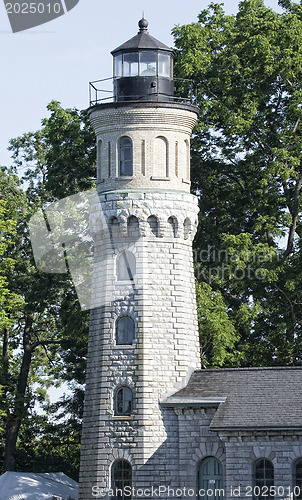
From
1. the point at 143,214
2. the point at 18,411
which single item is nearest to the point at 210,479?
the point at 143,214

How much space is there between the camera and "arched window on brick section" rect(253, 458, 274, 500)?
4291 centimetres

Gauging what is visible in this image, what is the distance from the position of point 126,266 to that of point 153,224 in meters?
1.71

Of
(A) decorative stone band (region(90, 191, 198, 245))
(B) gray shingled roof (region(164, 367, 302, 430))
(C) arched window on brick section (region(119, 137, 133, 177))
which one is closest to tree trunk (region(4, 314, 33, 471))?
(A) decorative stone band (region(90, 191, 198, 245))

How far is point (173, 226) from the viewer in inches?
1861

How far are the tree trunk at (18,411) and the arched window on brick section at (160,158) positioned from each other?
1583cm

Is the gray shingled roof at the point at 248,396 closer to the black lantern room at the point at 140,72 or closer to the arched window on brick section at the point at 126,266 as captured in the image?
the arched window on brick section at the point at 126,266

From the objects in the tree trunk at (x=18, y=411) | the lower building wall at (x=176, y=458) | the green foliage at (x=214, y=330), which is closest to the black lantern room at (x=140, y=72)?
the green foliage at (x=214, y=330)

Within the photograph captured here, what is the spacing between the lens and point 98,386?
46.2 m

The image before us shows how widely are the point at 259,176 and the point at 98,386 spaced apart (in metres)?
15.0

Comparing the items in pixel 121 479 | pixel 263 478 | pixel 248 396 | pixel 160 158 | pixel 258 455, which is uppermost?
pixel 160 158

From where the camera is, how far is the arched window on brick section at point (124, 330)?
46.3 metres

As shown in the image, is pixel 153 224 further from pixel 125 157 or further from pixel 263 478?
pixel 263 478

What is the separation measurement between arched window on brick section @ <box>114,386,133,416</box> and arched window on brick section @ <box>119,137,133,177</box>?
7.46m

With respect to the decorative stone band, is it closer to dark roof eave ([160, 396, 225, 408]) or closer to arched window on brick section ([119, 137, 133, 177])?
arched window on brick section ([119, 137, 133, 177])
